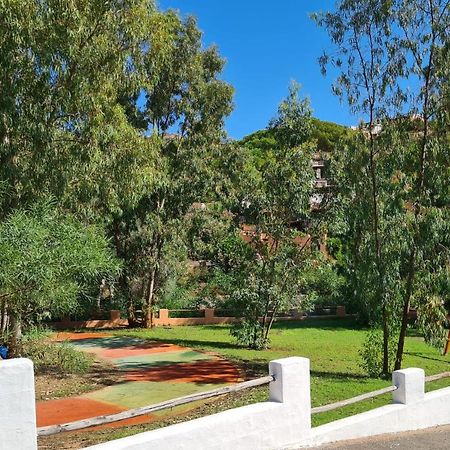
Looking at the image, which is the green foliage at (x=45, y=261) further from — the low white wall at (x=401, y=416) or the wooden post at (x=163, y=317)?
the wooden post at (x=163, y=317)

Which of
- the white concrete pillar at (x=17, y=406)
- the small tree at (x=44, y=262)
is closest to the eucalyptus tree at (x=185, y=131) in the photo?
the small tree at (x=44, y=262)

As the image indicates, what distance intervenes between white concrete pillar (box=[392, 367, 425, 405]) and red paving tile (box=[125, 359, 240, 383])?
18.1 ft

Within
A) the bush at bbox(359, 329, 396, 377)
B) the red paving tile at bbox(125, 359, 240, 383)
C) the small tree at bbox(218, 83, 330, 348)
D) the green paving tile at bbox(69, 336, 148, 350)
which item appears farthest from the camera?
the green paving tile at bbox(69, 336, 148, 350)

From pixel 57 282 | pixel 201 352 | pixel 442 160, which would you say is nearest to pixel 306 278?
pixel 201 352

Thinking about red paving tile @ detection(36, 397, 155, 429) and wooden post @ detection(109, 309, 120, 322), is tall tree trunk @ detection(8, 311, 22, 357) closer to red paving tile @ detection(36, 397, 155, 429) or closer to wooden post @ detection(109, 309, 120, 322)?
red paving tile @ detection(36, 397, 155, 429)

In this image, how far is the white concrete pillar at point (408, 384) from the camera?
7.27m

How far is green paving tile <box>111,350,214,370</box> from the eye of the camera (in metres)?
14.8

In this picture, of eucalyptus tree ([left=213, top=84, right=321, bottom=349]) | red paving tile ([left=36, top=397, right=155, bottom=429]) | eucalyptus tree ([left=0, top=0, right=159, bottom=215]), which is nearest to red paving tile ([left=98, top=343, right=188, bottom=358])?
eucalyptus tree ([left=213, top=84, right=321, bottom=349])

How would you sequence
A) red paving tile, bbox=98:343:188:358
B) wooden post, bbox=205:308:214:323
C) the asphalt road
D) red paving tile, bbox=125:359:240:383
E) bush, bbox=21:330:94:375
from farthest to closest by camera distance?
wooden post, bbox=205:308:214:323 → red paving tile, bbox=98:343:188:358 → red paving tile, bbox=125:359:240:383 → bush, bbox=21:330:94:375 → the asphalt road

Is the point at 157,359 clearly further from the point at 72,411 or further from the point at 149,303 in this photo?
the point at 149,303

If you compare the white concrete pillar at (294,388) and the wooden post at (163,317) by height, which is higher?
the white concrete pillar at (294,388)

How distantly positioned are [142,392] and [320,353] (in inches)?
270

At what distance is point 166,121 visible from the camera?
→ 72.5ft

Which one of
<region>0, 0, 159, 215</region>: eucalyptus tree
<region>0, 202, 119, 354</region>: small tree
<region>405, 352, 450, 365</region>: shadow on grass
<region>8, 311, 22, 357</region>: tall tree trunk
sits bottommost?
<region>405, 352, 450, 365</region>: shadow on grass
